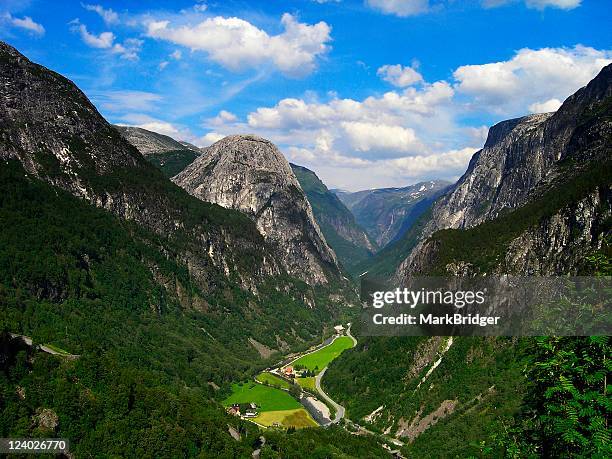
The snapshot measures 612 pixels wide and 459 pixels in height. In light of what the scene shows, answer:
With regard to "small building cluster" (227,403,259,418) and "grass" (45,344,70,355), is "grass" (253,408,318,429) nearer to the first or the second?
"small building cluster" (227,403,259,418)

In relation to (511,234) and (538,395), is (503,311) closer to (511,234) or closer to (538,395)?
(511,234)

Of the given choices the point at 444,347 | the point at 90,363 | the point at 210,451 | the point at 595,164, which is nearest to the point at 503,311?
the point at 444,347

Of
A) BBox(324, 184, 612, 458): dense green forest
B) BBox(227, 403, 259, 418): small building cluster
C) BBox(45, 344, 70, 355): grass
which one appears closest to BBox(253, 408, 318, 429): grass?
BBox(227, 403, 259, 418): small building cluster

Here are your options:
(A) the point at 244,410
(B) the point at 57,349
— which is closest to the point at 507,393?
(A) the point at 244,410

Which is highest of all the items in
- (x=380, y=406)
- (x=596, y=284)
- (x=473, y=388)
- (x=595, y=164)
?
(x=595, y=164)

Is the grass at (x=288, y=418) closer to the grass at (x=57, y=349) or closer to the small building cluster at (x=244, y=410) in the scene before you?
the small building cluster at (x=244, y=410)

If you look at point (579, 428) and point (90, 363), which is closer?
point (579, 428)

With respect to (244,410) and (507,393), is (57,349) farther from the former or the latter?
(507,393)

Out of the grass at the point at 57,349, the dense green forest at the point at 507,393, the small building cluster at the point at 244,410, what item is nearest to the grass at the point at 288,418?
the small building cluster at the point at 244,410
